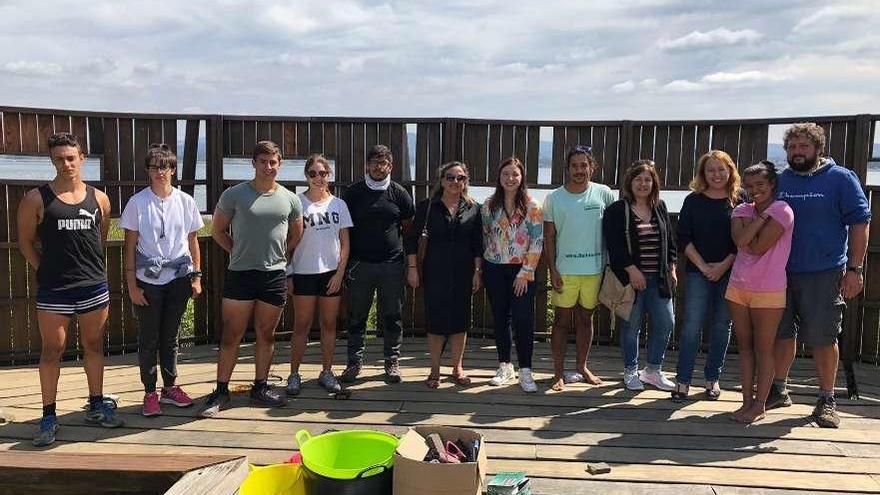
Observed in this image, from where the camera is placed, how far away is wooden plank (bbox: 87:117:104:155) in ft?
17.4

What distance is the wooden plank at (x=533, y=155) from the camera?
5.87m

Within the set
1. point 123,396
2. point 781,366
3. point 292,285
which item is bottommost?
point 123,396

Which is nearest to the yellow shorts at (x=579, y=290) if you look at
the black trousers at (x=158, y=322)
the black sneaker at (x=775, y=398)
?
the black sneaker at (x=775, y=398)

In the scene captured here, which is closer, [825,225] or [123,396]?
[825,225]

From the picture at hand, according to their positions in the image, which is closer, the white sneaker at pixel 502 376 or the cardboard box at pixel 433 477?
the cardboard box at pixel 433 477

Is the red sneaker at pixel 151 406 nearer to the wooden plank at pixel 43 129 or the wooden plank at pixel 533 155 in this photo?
the wooden plank at pixel 43 129

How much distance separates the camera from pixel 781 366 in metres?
4.27

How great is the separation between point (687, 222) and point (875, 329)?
2.49 m

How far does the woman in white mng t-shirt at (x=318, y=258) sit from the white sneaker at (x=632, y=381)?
2067 mm

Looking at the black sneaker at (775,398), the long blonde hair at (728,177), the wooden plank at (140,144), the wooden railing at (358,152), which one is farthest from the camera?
the wooden plank at (140,144)

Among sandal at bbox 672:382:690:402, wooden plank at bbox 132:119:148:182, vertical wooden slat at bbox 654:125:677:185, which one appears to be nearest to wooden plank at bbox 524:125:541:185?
vertical wooden slat at bbox 654:125:677:185

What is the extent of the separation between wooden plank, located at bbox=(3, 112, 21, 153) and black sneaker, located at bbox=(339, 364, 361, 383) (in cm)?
311

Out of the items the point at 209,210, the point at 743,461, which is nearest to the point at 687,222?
the point at 743,461

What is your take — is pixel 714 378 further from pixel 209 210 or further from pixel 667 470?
pixel 209 210
